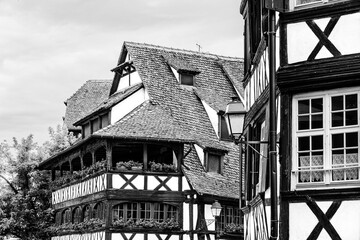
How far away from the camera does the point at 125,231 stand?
3722 centimetres

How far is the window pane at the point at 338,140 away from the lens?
15.4 m

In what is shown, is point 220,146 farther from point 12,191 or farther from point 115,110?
point 12,191

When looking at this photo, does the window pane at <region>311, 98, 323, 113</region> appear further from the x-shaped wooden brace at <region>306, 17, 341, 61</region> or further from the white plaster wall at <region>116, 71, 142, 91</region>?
the white plaster wall at <region>116, 71, 142, 91</region>

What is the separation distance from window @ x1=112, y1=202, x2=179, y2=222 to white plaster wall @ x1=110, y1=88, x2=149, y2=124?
4.70 metres

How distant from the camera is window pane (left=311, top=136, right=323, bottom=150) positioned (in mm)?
15594

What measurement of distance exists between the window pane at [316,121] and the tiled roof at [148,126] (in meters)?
22.0

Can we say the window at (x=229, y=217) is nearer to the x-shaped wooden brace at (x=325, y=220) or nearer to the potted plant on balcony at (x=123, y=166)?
the potted plant on balcony at (x=123, y=166)

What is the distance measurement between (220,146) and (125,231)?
6506 mm

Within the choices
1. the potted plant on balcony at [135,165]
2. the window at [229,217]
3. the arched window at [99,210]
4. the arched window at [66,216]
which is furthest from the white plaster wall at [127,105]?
the window at [229,217]

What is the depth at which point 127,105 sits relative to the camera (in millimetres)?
41375

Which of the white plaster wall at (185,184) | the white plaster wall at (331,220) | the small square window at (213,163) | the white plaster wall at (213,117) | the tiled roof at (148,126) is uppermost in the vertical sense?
the white plaster wall at (213,117)

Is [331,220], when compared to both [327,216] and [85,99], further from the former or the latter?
[85,99]

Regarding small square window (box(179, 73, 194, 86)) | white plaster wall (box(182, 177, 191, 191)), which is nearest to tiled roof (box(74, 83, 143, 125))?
small square window (box(179, 73, 194, 86))

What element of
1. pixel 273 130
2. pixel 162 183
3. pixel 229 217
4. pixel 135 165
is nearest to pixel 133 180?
pixel 135 165
